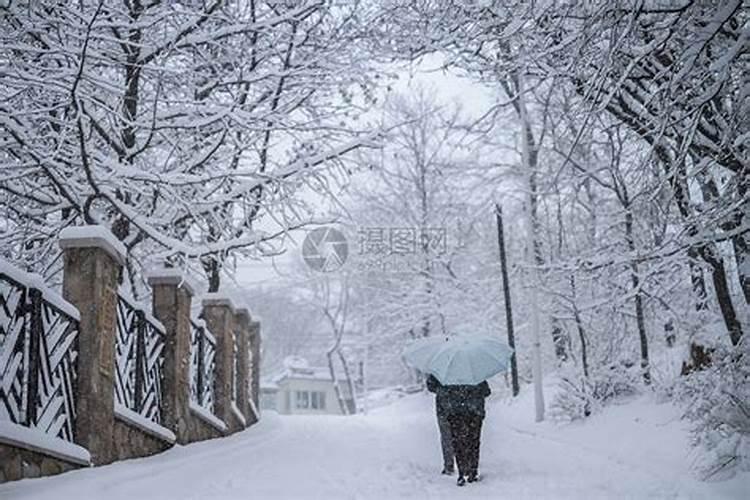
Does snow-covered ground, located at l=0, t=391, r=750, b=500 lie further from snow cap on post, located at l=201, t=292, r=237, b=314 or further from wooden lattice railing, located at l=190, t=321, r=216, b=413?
snow cap on post, located at l=201, t=292, r=237, b=314

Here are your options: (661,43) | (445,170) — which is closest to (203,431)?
(661,43)

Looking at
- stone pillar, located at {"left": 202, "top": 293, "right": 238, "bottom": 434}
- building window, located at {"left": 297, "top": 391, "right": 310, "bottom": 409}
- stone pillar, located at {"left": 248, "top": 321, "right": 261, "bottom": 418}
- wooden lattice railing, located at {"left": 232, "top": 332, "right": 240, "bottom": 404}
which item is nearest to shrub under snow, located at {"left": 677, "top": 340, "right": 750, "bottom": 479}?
stone pillar, located at {"left": 202, "top": 293, "right": 238, "bottom": 434}

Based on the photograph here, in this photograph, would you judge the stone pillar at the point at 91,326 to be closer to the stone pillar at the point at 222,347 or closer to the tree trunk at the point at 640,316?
the stone pillar at the point at 222,347

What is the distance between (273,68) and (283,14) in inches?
55.4

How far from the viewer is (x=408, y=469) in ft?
30.4

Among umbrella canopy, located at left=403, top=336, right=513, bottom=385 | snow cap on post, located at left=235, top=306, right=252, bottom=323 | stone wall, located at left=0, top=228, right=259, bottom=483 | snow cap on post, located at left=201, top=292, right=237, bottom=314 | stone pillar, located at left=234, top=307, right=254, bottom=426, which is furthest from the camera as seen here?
stone pillar, located at left=234, top=307, right=254, bottom=426

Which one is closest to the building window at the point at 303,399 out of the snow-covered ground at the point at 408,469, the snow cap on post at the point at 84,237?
the snow-covered ground at the point at 408,469

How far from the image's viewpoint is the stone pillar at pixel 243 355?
53.3 ft

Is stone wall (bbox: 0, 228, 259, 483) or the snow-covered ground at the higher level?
stone wall (bbox: 0, 228, 259, 483)

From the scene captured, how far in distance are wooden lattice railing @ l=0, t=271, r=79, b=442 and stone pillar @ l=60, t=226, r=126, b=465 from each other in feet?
0.52

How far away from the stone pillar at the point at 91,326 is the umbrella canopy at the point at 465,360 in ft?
11.2

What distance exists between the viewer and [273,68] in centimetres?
1187

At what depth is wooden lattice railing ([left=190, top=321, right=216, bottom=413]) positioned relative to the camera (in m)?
11.9

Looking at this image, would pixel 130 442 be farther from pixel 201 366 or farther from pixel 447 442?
pixel 201 366
